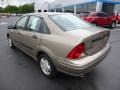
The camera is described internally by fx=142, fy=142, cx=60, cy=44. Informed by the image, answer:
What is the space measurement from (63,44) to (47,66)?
940mm

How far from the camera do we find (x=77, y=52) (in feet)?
9.25

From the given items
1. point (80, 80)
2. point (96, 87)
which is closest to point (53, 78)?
point (80, 80)

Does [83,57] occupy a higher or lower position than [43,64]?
higher

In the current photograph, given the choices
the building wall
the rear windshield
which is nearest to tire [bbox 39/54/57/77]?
the rear windshield

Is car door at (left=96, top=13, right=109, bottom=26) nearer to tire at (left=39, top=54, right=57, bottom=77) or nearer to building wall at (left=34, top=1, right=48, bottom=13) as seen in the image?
tire at (left=39, top=54, right=57, bottom=77)

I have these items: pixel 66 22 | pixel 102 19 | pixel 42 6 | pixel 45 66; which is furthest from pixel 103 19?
pixel 42 6

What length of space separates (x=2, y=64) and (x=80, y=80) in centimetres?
255

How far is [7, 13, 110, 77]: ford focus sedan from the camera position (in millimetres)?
2832

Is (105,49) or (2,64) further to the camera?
(2,64)

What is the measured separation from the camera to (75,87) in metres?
3.22

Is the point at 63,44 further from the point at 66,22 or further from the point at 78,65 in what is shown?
the point at 66,22

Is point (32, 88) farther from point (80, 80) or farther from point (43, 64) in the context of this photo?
point (80, 80)

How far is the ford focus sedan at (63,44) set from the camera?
283 centimetres

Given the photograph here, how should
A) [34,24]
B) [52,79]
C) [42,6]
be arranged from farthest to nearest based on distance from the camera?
[42,6] < [34,24] < [52,79]
